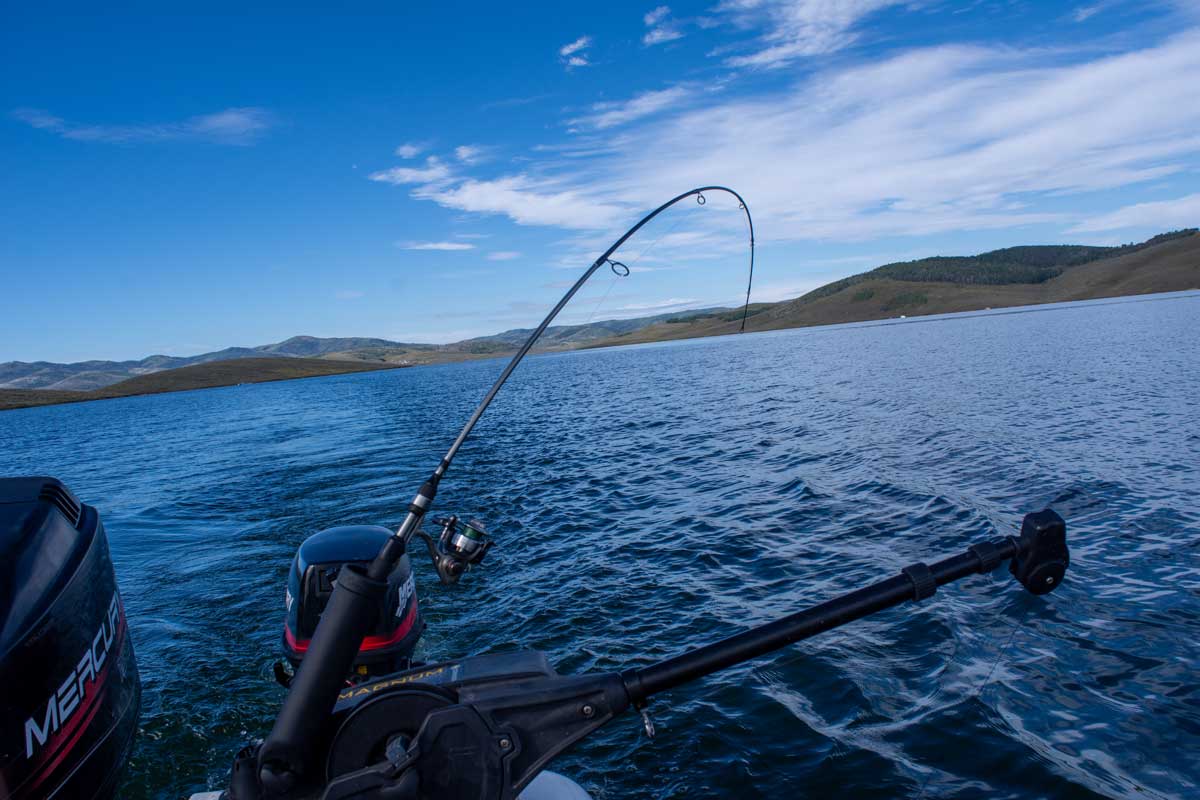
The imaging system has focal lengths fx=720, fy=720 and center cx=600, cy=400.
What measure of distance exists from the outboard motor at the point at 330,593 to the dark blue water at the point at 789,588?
1.76 metres

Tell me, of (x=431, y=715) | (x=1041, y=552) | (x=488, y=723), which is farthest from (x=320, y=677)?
(x=1041, y=552)

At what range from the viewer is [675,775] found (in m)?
6.17

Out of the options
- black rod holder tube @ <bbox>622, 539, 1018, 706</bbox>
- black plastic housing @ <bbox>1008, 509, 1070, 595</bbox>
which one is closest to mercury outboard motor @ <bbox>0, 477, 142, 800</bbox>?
black rod holder tube @ <bbox>622, 539, 1018, 706</bbox>

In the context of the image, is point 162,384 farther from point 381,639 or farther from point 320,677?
point 320,677

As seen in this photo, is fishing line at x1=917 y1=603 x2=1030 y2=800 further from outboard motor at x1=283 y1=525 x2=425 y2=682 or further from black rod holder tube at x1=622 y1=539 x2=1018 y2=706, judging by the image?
outboard motor at x1=283 y1=525 x2=425 y2=682

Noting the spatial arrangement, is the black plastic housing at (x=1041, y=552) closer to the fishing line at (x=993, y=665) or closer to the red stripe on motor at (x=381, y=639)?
the fishing line at (x=993, y=665)

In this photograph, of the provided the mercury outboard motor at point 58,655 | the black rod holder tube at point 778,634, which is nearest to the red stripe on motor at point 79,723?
the mercury outboard motor at point 58,655

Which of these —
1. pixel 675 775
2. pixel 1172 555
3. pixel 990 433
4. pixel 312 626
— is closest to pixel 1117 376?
pixel 990 433

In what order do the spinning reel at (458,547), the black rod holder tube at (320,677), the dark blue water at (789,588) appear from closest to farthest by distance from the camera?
1. the black rod holder tube at (320,677)
2. the spinning reel at (458,547)
3. the dark blue water at (789,588)

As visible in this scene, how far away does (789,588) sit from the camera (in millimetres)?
9977

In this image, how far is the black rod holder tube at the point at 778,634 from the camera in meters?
2.86

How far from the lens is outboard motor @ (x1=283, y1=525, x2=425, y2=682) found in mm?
5918

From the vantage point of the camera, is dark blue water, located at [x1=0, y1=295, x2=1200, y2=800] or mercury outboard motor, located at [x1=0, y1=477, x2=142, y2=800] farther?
dark blue water, located at [x1=0, y1=295, x2=1200, y2=800]

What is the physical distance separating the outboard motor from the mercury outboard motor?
1483mm
